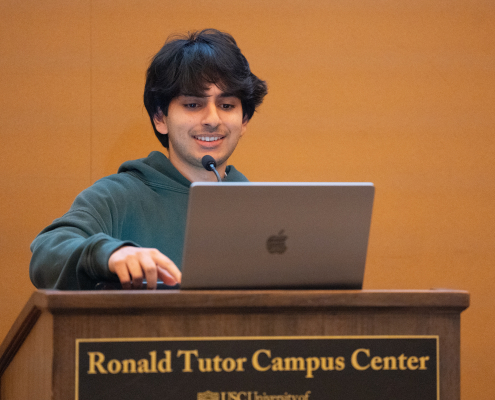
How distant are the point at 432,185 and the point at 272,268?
1.70 metres

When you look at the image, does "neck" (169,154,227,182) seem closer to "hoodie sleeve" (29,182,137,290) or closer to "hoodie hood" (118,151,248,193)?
"hoodie hood" (118,151,248,193)

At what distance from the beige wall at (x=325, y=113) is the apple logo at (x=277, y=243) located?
152 cm

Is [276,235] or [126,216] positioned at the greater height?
[126,216]

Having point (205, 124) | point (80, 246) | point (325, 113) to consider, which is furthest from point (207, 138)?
point (325, 113)

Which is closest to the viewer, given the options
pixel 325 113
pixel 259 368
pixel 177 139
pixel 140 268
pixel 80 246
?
pixel 259 368

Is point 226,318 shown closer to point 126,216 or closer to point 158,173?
point 126,216

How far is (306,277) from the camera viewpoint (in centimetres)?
87

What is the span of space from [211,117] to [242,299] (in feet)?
2.69

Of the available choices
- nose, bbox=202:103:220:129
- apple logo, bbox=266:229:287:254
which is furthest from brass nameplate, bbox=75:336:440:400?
nose, bbox=202:103:220:129

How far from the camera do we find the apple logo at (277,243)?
839 millimetres

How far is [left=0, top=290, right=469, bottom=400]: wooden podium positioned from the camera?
30.4 inches

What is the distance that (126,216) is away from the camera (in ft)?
4.95

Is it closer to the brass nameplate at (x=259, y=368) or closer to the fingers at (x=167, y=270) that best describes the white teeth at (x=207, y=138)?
the fingers at (x=167, y=270)

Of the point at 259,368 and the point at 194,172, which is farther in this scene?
the point at 194,172
